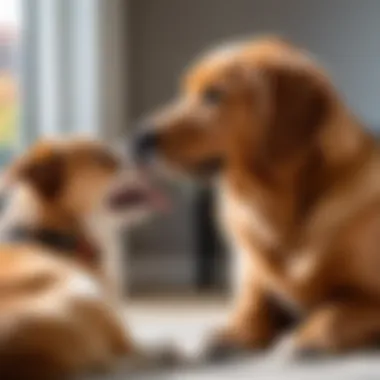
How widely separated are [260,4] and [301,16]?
15 cm

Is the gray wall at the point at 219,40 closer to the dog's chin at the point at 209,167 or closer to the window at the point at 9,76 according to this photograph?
the window at the point at 9,76

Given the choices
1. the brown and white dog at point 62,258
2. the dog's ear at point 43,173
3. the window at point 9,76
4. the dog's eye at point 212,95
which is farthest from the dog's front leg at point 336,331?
the window at point 9,76

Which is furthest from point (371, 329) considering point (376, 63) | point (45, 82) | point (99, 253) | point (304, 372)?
point (376, 63)

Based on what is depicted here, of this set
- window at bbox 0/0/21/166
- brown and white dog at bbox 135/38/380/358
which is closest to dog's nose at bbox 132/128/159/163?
brown and white dog at bbox 135/38/380/358

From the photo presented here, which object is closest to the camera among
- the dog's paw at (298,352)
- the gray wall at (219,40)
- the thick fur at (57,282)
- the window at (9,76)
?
the thick fur at (57,282)

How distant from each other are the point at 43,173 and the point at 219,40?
63.1 inches

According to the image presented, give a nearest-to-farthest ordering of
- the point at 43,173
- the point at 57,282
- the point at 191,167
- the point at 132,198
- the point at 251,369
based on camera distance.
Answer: the point at 251,369, the point at 57,282, the point at 191,167, the point at 43,173, the point at 132,198

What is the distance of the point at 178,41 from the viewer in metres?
3.59

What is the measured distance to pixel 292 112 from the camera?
6.35 feet

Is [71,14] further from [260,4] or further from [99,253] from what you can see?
[99,253]

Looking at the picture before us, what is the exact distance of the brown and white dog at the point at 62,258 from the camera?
1557mm

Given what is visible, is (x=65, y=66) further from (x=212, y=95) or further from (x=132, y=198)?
(x=212, y=95)

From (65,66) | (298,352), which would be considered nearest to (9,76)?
(65,66)

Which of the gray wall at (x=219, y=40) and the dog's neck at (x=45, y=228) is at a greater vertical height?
the gray wall at (x=219, y=40)
